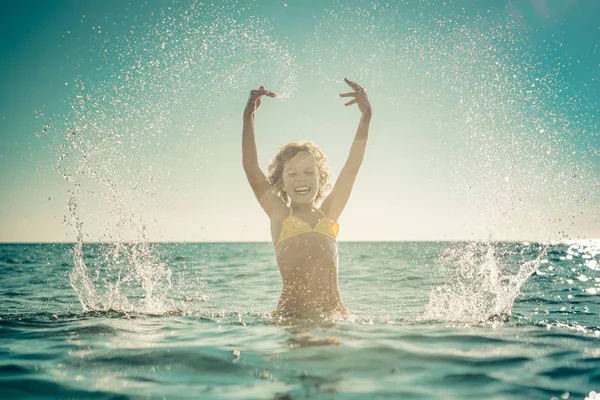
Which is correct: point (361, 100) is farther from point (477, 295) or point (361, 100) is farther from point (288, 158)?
Answer: point (477, 295)

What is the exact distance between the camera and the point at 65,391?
2.90 meters

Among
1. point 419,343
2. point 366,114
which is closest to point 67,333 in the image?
point 419,343

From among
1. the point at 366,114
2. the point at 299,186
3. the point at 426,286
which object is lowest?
the point at 426,286

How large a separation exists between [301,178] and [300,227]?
61 centimetres

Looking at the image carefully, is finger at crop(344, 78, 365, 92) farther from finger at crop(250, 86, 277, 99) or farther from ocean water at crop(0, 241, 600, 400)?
ocean water at crop(0, 241, 600, 400)

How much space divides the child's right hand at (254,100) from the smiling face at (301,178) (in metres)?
0.80

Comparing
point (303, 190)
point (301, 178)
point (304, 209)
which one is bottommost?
point (304, 209)

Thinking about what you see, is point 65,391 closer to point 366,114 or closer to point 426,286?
point 366,114

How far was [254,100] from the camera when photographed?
5.98m

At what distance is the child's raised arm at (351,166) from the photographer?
19.4 ft

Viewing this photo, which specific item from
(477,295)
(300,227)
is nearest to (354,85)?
(300,227)

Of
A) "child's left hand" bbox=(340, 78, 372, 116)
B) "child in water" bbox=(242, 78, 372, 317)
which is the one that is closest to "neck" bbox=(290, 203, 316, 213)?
"child in water" bbox=(242, 78, 372, 317)

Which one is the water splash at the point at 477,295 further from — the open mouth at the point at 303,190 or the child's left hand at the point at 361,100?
the child's left hand at the point at 361,100

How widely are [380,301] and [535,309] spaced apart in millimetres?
3132
